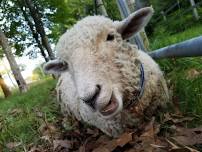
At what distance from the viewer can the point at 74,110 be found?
5.18 metres

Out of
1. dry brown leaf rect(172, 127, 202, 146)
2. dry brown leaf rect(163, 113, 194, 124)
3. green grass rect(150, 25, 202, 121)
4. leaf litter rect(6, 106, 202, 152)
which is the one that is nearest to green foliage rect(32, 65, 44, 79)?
green grass rect(150, 25, 202, 121)

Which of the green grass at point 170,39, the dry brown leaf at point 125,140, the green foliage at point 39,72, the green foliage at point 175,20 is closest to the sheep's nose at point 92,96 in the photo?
the dry brown leaf at point 125,140

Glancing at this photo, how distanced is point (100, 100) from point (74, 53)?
2.54 feet

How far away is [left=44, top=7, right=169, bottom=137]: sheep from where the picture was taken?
3184 mm

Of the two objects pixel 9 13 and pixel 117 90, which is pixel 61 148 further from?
pixel 9 13

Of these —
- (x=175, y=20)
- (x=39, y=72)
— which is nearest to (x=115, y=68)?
(x=175, y=20)

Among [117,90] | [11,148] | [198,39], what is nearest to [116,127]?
[117,90]

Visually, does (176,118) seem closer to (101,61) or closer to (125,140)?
(125,140)

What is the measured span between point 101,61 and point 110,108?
0.50 meters

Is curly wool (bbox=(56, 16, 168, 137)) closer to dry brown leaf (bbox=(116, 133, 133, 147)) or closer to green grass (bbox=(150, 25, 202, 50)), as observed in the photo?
dry brown leaf (bbox=(116, 133, 133, 147))

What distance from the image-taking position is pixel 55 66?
4090 mm

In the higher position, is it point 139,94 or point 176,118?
point 139,94

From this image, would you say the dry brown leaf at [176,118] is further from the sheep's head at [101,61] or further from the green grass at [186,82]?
the sheep's head at [101,61]

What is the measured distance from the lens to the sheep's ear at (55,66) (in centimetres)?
394
